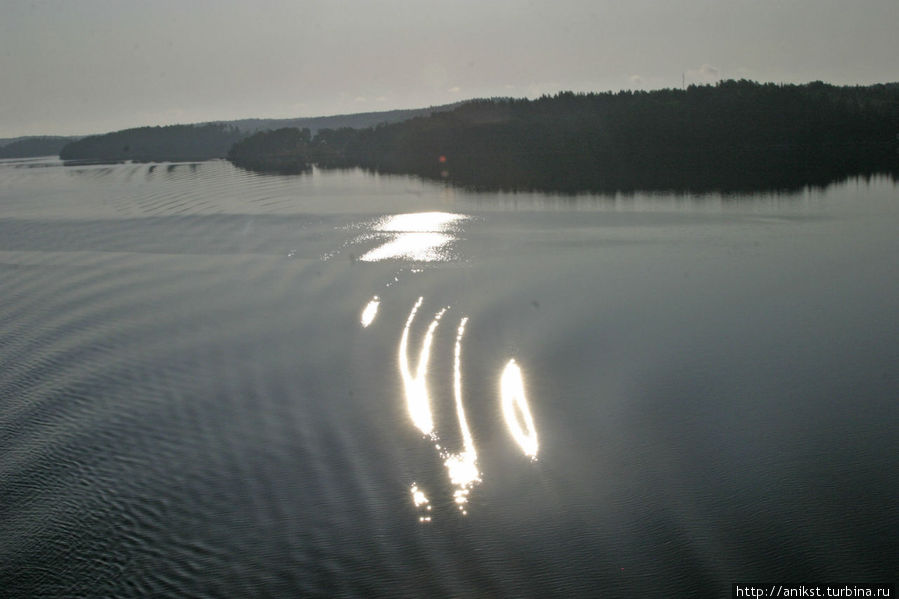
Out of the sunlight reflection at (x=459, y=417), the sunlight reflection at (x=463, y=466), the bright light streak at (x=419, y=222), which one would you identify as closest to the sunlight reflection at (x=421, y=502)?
the sunlight reflection at (x=459, y=417)

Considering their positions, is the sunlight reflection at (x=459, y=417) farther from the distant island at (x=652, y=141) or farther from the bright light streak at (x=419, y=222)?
the distant island at (x=652, y=141)

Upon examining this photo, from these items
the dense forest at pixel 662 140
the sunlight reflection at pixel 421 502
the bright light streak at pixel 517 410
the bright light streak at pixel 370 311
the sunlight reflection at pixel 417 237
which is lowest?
Answer: the sunlight reflection at pixel 421 502

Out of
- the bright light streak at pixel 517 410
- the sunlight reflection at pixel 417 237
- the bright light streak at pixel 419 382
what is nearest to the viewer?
the bright light streak at pixel 517 410

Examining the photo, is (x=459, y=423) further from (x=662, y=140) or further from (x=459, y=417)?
(x=662, y=140)

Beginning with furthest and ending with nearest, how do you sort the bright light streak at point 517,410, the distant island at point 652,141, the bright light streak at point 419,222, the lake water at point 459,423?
1. the distant island at point 652,141
2. the bright light streak at point 419,222
3. the bright light streak at point 517,410
4. the lake water at point 459,423

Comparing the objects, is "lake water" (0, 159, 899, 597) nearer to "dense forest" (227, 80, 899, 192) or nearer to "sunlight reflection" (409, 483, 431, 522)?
"sunlight reflection" (409, 483, 431, 522)

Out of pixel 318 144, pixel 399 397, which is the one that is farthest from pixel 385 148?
pixel 399 397

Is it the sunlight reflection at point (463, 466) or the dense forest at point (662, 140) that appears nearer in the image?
the sunlight reflection at point (463, 466)

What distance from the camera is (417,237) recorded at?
73.7ft

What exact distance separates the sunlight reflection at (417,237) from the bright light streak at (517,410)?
8.66 meters

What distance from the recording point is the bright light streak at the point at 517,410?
827 cm

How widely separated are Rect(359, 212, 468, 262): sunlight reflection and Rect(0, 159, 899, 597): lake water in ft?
2.14

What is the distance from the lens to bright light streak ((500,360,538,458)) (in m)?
8.27

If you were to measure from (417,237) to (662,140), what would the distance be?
125 feet
